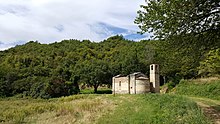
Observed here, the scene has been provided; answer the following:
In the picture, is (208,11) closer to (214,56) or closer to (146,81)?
(214,56)

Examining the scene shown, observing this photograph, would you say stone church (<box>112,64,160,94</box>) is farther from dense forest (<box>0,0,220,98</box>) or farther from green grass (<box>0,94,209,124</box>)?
green grass (<box>0,94,209,124</box>)

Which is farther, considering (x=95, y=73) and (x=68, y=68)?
(x=68, y=68)

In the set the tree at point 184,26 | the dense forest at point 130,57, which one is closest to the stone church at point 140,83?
the dense forest at point 130,57

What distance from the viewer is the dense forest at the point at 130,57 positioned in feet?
44.7

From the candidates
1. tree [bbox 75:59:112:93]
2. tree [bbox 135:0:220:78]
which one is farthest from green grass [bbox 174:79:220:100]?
tree [bbox 75:59:112:93]

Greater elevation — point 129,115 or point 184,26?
point 184,26

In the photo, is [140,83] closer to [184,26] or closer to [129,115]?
[129,115]

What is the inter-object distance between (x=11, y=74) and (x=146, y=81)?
33.6 meters

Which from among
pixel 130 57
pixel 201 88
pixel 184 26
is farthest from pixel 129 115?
pixel 130 57

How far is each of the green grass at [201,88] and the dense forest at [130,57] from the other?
159cm

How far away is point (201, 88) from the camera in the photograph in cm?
3478

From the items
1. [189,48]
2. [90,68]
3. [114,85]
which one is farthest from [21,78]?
[189,48]

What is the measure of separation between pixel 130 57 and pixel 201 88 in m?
38.3

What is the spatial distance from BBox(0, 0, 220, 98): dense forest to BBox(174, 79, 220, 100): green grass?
159 cm
